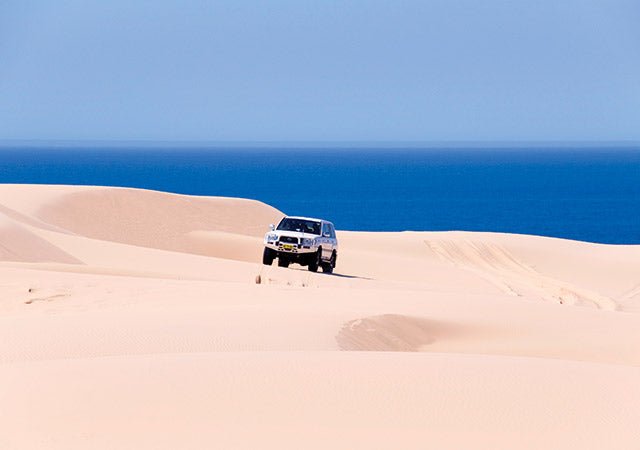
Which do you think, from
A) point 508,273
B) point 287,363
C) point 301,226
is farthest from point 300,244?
point 287,363

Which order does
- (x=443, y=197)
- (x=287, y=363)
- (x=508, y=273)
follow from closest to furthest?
(x=287, y=363)
(x=508, y=273)
(x=443, y=197)

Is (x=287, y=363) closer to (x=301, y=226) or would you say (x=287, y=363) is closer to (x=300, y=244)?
(x=300, y=244)

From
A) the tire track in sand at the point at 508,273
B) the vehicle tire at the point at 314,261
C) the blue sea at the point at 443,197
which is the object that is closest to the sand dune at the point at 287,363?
the vehicle tire at the point at 314,261

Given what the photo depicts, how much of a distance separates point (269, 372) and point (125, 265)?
16.6 meters

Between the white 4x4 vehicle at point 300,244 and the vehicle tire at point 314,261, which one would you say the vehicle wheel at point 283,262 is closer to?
the white 4x4 vehicle at point 300,244

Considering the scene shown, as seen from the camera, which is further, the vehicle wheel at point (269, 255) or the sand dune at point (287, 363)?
the vehicle wheel at point (269, 255)

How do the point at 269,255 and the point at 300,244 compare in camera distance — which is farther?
the point at 269,255

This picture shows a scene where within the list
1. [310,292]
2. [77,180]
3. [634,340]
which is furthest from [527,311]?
[77,180]

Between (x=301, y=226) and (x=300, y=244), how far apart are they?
2.33 feet

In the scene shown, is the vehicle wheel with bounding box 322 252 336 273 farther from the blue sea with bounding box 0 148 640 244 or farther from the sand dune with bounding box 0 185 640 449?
the blue sea with bounding box 0 148 640 244

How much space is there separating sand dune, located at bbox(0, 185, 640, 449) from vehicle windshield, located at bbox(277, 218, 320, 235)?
165cm

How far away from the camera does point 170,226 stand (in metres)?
39.9

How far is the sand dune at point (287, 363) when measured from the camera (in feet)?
25.9

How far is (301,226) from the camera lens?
26.9 m
